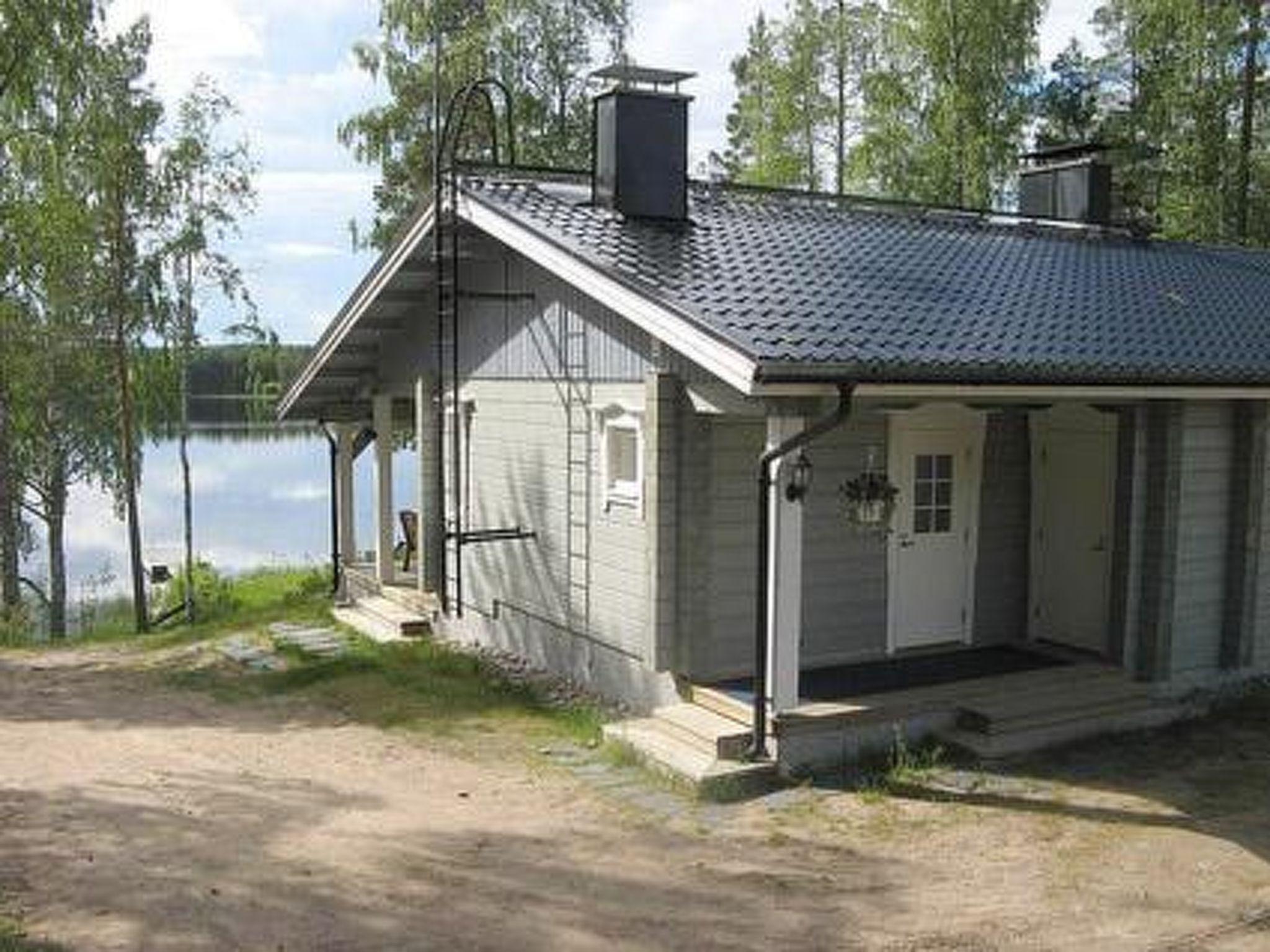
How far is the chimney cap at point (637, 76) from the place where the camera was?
10.4m

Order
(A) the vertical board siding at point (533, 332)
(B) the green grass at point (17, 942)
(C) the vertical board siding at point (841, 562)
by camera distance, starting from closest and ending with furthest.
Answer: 1. (B) the green grass at point (17, 942)
2. (C) the vertical board siding at point (841, 562)
3. (A) the vertical board siding at point (533, 332)

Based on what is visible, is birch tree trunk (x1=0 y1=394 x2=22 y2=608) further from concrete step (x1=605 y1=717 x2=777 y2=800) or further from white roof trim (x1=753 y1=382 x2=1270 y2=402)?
white roof trim (x1=753 y1=382 x2=1270 y2=402)

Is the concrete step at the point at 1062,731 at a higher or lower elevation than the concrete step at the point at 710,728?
lower

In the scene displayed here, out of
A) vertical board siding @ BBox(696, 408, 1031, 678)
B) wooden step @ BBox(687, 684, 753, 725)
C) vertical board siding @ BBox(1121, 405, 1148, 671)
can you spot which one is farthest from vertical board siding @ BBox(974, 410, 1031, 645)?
wooden step @ BBox(687, 684, 753, 725)

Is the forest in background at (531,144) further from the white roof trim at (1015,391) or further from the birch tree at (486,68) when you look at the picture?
the white roof trim at (1015,391)

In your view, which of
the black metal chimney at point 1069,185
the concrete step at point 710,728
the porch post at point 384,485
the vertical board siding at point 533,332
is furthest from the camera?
the porch post at point 384,485

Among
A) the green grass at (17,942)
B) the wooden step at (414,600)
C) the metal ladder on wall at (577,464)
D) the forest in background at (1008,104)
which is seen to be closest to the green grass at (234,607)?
the wooden step at (414,600)

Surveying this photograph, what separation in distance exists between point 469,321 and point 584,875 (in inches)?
270

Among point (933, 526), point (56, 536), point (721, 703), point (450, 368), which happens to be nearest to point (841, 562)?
point (933, 526)

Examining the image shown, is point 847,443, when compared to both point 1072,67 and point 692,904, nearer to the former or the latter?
point 692,904

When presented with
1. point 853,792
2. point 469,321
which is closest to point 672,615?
point 853,792

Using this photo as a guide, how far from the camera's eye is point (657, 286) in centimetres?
813

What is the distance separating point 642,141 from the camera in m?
10.3

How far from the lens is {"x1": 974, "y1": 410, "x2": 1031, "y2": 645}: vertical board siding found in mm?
10180
